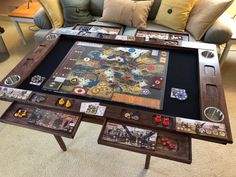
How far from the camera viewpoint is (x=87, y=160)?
142 centimetres

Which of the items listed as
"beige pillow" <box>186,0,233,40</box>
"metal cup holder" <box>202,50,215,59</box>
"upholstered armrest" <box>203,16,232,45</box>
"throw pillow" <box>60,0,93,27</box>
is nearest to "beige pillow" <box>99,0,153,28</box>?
"throw pillow" <box>60,0,93,27</box>

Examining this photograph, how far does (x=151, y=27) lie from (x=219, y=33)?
25.5 inches

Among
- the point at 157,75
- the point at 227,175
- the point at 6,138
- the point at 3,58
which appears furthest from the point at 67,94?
the point at 3,58

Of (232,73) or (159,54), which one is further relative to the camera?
(232,73)

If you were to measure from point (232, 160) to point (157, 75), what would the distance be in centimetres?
89

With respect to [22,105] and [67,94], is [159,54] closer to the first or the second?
[67,94]

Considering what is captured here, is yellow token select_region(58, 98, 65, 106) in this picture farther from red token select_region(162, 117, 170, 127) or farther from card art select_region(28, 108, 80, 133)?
red token select_region(162, 117, 170, 127)

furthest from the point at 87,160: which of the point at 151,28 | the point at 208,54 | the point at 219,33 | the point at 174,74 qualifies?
the point at 219,33

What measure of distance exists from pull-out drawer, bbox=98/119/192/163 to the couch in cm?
122

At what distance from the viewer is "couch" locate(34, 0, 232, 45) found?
66.6 inches

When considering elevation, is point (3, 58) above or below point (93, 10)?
below

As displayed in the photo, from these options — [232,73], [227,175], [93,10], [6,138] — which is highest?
[93,10]

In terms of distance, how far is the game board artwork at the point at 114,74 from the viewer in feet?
3.44

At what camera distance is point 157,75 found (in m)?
1.16
